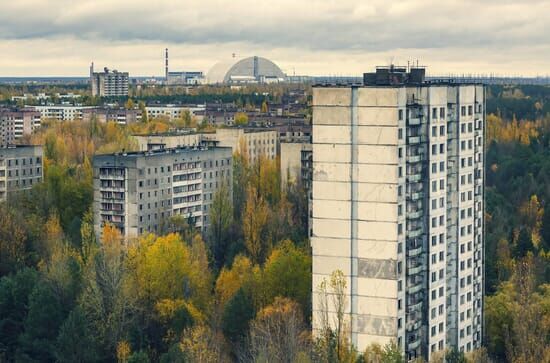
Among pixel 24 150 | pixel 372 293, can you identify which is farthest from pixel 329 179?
pixel 24 150

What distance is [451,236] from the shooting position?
1313 inches

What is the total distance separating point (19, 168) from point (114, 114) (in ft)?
168

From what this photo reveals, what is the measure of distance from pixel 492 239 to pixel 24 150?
85.0 ft

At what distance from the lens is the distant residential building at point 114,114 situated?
358 ft

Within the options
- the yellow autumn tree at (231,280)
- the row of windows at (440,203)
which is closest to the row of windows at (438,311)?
the row of windows at (440,203)

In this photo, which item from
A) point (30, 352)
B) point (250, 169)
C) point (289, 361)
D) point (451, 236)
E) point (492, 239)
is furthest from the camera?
point (250, 169)

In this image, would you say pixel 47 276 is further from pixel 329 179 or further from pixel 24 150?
pixel 24 150

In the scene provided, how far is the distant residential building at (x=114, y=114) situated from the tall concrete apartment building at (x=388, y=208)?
77.3 meters

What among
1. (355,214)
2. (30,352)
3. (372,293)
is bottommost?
(30,352)

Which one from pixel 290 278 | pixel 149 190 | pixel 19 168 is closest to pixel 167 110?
pixel 19 168

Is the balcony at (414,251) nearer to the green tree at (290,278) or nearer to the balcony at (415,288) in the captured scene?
the balcony at (415,288)

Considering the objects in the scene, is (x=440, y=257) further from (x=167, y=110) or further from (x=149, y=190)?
(x=167, y=110)

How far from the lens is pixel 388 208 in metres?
30.9

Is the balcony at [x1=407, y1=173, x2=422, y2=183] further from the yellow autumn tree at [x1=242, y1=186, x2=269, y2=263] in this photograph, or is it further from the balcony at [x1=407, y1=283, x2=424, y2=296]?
the yellow autumn tree at [x1=242, y1=186, x2=269, y2=263]
